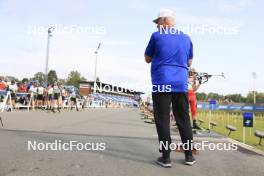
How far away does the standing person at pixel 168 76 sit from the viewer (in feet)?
18.4

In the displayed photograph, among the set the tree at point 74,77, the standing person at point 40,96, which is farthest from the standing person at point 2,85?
the tree at point 74,77

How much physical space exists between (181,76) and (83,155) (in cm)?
184

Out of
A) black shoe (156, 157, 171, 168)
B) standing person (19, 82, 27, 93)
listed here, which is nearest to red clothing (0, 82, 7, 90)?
standing person (19, 82, 27, 93)

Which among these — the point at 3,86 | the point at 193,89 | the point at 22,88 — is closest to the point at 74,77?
the point at 22,88

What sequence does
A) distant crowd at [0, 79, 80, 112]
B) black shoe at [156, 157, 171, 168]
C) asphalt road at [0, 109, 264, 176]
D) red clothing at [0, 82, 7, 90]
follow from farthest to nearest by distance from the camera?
1. distant crowd at [0, 79, 80, 112]
2. red clothing at [0, 82, 7, 90]
3. black shoe at [156, 157, 171, 168]
4. asphalt road at [0, 109, 264, 176]

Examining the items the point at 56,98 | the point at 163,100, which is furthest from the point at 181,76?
the point at 56,98

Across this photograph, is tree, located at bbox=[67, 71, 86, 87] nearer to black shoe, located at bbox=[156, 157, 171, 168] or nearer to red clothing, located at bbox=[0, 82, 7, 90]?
red clothing, located at bbox=[0, 82, 7, 90]

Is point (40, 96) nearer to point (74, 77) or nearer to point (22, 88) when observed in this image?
point (22, 88)

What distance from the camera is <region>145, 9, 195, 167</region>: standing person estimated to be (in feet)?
18.4

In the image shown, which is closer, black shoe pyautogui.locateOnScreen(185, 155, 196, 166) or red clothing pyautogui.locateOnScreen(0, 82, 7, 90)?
black shoe pyautogui.locateOnScreen(185, 155, 196, 166)

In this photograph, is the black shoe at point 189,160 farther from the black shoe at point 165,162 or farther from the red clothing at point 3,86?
the red clothing at point 3,86

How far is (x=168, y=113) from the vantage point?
18.5 feet

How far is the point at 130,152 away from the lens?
6.45m

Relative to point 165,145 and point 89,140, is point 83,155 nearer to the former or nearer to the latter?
point 165,145
